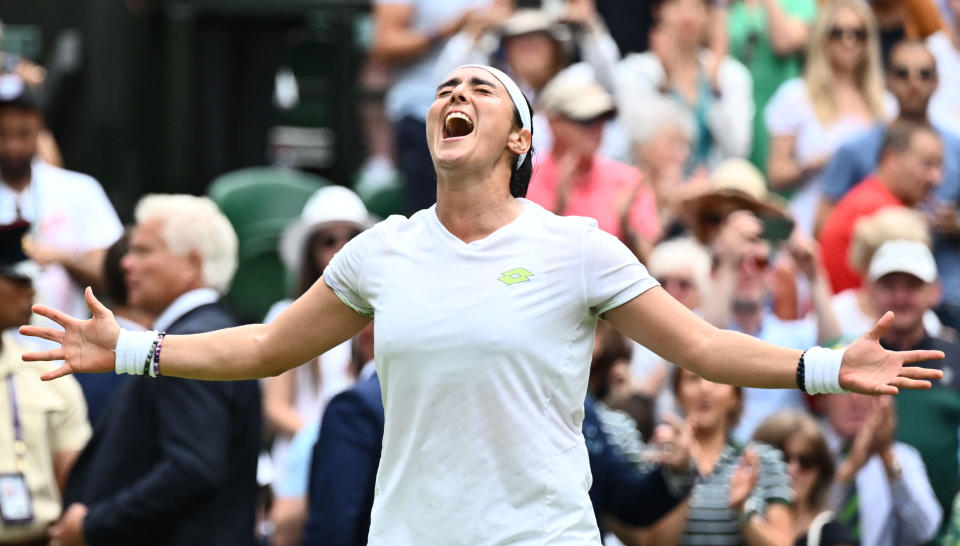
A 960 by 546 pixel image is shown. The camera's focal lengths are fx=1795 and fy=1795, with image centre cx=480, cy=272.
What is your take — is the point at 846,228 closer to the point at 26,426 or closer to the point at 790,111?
the point at 790,111

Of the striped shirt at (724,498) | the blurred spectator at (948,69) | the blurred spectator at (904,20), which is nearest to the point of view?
the striped shirt at (724,498)

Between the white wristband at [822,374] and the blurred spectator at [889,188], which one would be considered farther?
→ the blurred spectator at [889,188]

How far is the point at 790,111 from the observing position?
966 cm

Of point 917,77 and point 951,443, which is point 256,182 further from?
point 951,443

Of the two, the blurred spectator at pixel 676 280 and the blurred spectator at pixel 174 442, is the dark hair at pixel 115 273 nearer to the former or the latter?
the blurred spectator at pixel 174 442

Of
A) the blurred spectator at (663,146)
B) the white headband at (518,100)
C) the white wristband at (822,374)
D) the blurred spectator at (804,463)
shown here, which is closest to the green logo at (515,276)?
the white headband at (518,100)

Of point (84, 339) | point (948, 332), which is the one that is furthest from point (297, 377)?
point (84, 339)

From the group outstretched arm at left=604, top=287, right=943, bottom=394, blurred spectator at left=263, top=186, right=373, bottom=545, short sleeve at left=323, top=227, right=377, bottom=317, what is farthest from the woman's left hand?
blurred spectator at left=263, top=186, right=373, bottom=545

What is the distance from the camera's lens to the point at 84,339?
4637mm

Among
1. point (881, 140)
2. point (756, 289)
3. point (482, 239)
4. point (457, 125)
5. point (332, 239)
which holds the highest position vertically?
point (457, 125)

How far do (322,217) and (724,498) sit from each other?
2418 mm

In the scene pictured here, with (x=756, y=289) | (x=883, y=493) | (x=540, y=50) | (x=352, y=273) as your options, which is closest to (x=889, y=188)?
(x=756, y=289)

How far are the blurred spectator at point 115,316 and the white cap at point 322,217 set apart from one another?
100cm

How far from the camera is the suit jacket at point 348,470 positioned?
575 cm
